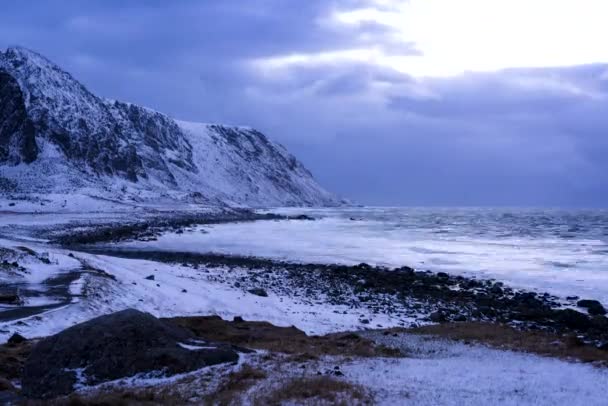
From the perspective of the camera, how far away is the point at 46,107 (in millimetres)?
153750

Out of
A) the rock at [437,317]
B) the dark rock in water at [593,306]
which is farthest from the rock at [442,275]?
the rock at [437,317]

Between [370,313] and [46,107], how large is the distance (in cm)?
15475

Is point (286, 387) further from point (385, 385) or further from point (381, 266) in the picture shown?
point (381, 266)

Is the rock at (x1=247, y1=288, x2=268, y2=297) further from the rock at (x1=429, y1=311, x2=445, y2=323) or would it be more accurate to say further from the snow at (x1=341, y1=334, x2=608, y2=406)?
the snow at (x1=341, y1=334, x2=608, y2=406)

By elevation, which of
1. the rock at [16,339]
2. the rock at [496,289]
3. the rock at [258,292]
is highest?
the rock at [16,339]

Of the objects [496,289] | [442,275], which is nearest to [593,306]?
[496,289]

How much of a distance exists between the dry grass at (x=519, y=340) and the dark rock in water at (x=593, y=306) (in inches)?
280

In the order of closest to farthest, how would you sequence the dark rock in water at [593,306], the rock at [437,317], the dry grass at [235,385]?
the dry grass at [235,385] → the rock at [437,317] → the dark rock in water at [593,306]

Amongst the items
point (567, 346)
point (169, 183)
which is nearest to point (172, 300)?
point (567, 346)

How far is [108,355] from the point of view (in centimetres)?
1038

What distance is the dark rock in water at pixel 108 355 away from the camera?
9.89m

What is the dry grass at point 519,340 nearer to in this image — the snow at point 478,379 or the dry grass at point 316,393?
the snow at point 478,379

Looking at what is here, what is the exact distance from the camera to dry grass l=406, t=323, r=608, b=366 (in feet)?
45.4

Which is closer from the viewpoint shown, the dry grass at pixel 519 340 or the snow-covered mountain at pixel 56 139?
the dry grass at pixel 519 340
